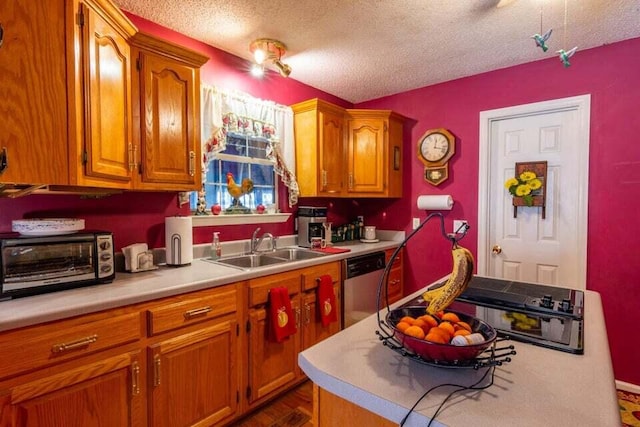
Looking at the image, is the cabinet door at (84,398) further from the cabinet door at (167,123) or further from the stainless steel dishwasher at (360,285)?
the stainless steel dishwasher at (360,285)

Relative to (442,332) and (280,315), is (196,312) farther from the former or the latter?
(442,332)

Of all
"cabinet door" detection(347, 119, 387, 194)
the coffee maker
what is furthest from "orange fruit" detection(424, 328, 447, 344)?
"cabinet door" detection(347, 119, 387, 194)

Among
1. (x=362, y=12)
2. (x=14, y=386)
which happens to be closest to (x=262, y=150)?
(x=362, y=12)

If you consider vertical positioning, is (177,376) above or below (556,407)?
below

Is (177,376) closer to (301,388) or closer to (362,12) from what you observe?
(301,388)

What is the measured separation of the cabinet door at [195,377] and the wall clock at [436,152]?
2.31 meters

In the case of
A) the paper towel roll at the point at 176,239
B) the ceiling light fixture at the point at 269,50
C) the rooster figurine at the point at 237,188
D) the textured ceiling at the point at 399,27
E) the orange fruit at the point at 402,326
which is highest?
the textured ceiling at the point at 399,27

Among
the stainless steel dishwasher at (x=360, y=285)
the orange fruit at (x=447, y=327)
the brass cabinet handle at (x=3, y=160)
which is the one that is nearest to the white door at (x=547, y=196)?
the stainless steel dishwasher at (x=360, y=285)

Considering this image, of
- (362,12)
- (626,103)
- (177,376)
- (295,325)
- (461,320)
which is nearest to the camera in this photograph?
(461,320)

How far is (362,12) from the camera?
196 centimetres

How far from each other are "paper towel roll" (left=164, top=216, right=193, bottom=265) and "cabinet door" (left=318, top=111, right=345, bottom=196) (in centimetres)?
124

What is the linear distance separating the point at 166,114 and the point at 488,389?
1.95m

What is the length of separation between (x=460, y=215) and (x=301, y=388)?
6.60 ft

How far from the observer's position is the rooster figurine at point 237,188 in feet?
8.37
